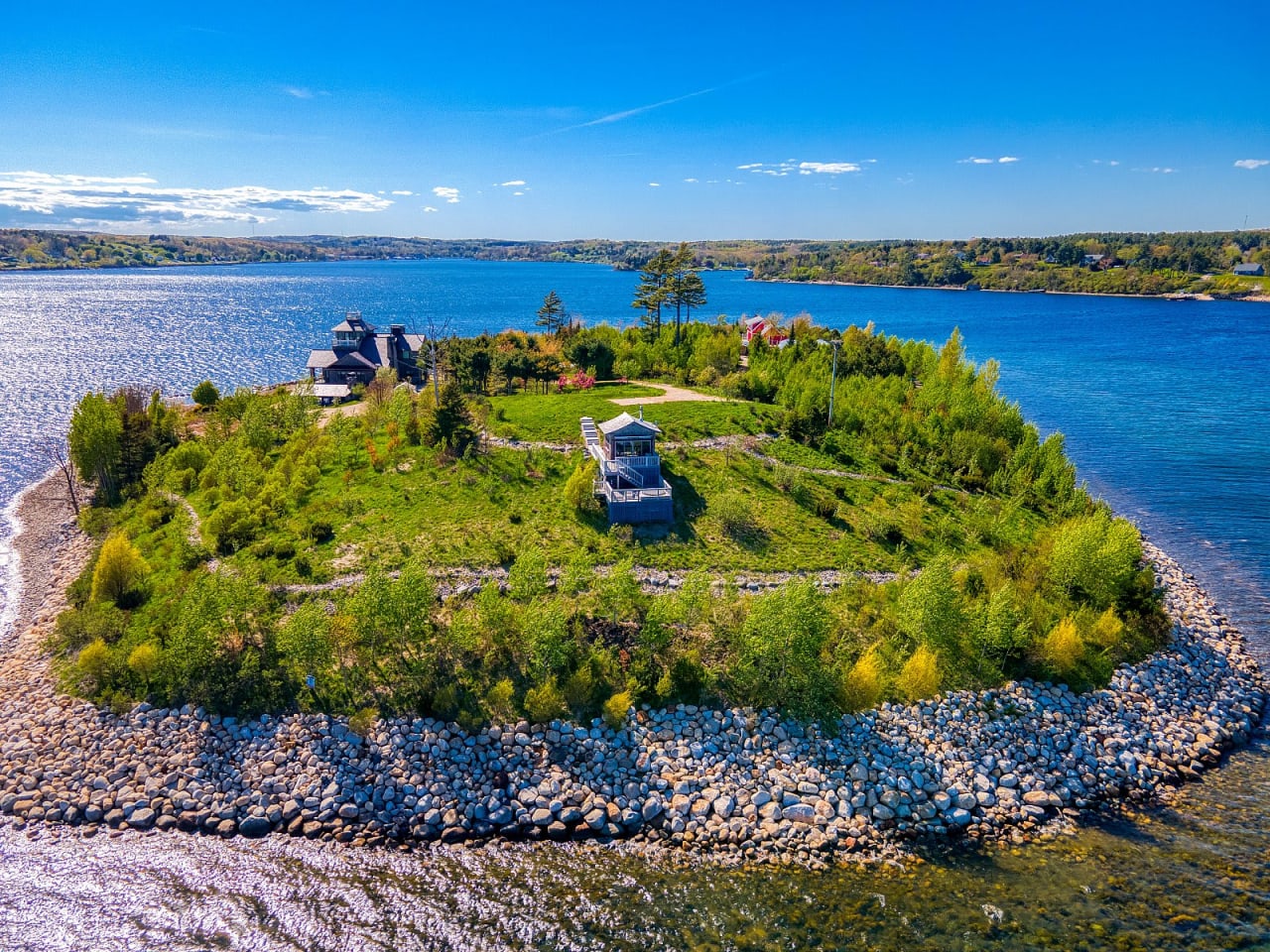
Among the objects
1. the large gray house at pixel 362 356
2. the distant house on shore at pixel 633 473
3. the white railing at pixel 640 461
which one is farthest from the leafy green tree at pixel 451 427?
the large gray house at pixel 362 356

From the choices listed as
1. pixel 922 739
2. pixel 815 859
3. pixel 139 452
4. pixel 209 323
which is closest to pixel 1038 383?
pixel 922 739

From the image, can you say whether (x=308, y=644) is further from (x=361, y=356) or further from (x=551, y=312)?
(x=551, y=312)

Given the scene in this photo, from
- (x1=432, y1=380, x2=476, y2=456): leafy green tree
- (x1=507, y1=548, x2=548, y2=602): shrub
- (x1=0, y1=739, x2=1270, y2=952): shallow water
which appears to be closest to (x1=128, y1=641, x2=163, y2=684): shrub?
(x1=0, y1=739, x2=1270, y2=952): shallow water

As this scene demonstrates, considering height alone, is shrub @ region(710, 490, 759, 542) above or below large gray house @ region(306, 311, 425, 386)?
below

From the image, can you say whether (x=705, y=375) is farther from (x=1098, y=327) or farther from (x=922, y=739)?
(x=1098, y=327)

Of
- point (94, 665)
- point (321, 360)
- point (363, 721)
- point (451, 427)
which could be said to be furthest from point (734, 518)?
point (321, 360)

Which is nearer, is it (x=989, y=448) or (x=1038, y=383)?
(x=989, y=448)

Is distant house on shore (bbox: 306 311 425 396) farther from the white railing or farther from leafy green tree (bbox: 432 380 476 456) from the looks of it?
the white railing
